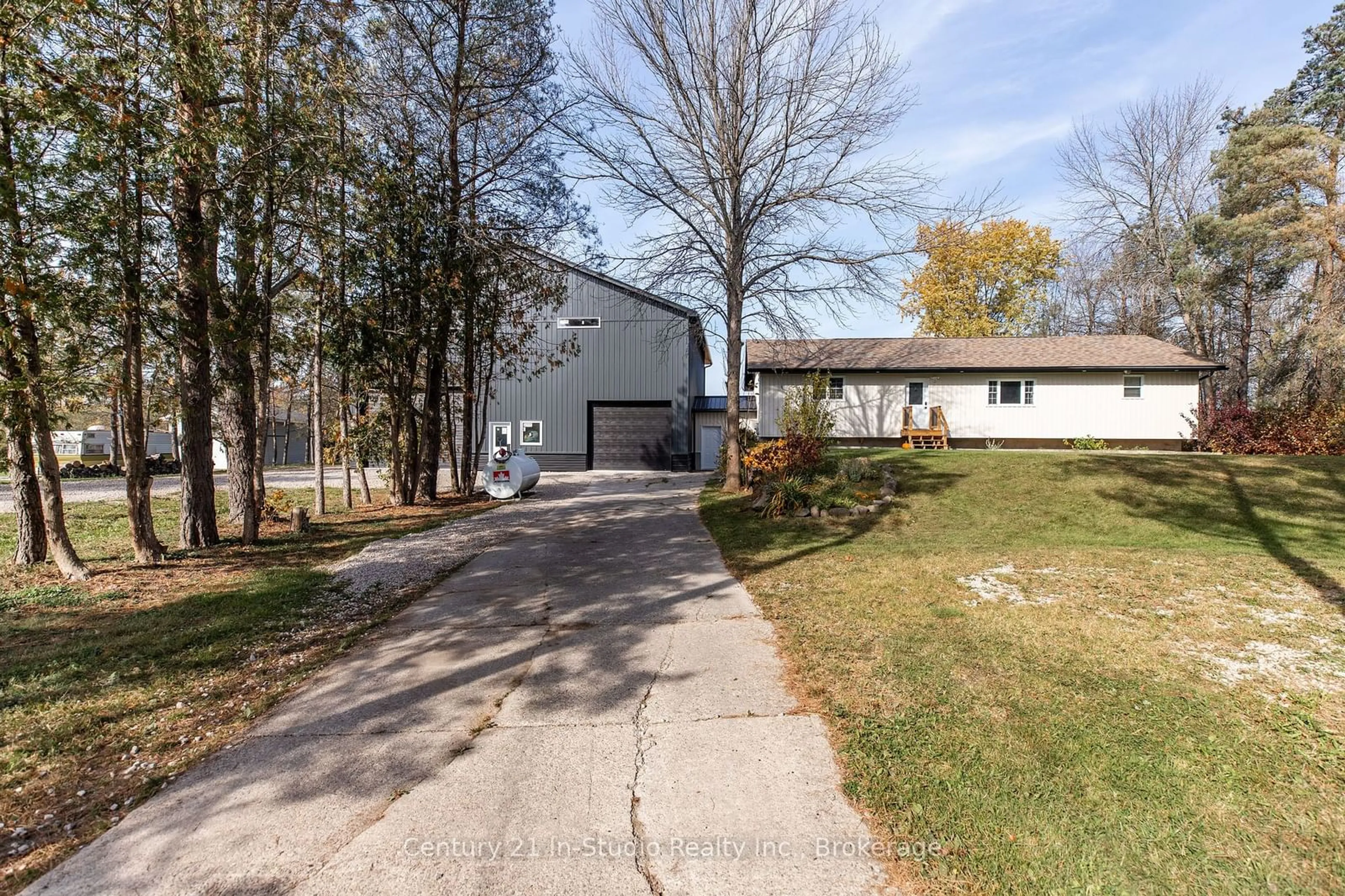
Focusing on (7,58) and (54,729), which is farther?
(7,58)

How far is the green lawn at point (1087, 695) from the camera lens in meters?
2.22

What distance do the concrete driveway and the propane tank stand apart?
9.13 meters

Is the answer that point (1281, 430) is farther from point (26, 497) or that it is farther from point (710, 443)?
point (26, 497)

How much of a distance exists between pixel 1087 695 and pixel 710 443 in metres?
20.3

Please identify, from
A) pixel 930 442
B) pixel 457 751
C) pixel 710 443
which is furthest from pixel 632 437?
pixel 457 751

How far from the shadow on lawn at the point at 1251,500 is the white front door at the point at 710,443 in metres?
13.2

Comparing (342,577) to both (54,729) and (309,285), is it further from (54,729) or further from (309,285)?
(309,285)

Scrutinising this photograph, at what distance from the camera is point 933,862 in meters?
2.21

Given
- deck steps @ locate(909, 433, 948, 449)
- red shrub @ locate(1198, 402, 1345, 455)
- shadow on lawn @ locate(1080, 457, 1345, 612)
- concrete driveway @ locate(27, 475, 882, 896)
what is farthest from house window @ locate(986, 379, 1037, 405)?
concrete driveway @ locate(27, 475, 882, 896)

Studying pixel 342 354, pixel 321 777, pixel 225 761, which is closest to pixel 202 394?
pixel 342 354

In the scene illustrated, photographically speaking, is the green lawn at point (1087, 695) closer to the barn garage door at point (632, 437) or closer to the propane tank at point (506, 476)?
the propane tank at point (506, 476)

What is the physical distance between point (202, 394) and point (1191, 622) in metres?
10.7

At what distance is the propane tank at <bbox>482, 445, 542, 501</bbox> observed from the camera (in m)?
14.0

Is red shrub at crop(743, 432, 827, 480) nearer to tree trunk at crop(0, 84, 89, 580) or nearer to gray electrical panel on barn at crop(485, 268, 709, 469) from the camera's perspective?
tree trunk at crop(0, 84, 89, 580)
